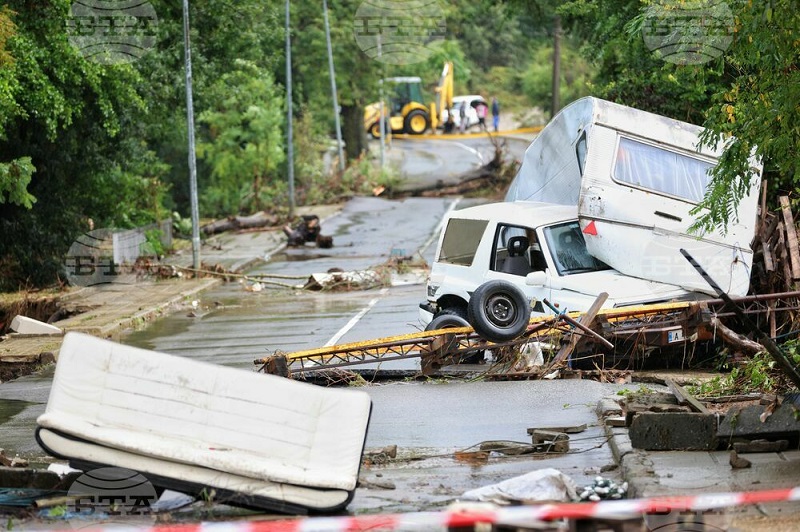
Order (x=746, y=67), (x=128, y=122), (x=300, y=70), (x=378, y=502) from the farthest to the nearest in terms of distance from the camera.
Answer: (x=300, y=70)
(x=128, y=122)
(x=746, y=67)
(x=378, y=502)

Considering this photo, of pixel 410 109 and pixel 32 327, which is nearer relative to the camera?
pixel 32 327

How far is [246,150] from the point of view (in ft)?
145

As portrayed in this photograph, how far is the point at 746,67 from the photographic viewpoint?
11.0 metres

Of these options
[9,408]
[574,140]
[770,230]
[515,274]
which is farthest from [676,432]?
[9,408]

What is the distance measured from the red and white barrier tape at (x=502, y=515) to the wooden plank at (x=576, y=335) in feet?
17.0

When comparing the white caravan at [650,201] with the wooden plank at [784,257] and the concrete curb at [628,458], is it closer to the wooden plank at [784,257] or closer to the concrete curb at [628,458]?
the wooden plank at [784,257]

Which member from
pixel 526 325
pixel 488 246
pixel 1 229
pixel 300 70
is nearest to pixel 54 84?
pixel 1 229

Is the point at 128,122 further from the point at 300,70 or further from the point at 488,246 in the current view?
the point at 300,70

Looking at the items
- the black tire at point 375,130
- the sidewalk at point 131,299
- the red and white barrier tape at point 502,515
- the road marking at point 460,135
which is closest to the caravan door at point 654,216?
the red and white barrier tape at point 502,515

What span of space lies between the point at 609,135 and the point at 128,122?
54.1 feet

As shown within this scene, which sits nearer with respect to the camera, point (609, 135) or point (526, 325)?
point (526, 325)

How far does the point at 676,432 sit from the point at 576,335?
3.74 meters

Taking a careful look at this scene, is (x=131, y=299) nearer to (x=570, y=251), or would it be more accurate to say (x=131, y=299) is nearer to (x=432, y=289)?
(x=432, y=289)

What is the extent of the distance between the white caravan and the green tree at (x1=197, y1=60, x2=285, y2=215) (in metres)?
29.2
